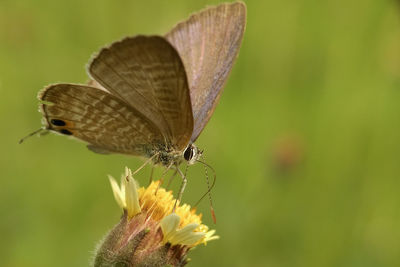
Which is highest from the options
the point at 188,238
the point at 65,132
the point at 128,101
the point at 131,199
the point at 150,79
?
the point at 150,79

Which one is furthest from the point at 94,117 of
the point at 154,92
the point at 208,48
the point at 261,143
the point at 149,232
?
the point at 261,143

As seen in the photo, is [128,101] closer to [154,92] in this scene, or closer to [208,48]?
[154,92]

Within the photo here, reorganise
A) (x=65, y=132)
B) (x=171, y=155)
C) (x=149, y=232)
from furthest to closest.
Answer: (x=171, y=155) < (x=65, y=132) < (x=149, y=232)

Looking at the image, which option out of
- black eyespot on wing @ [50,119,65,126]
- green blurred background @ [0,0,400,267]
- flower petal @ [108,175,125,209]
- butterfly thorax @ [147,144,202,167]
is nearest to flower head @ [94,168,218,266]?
flower petal @ [108,175,125,209]

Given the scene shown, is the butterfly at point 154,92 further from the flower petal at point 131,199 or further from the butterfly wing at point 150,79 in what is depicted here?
the flower petal at point 131,199

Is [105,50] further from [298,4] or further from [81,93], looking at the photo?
[298,4]

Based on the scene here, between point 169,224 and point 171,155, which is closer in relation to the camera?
point 169,224

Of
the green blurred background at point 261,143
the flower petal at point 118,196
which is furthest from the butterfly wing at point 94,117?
the green blurred background at point 261,143

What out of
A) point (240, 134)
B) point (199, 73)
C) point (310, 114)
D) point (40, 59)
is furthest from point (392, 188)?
point (40, 59)
